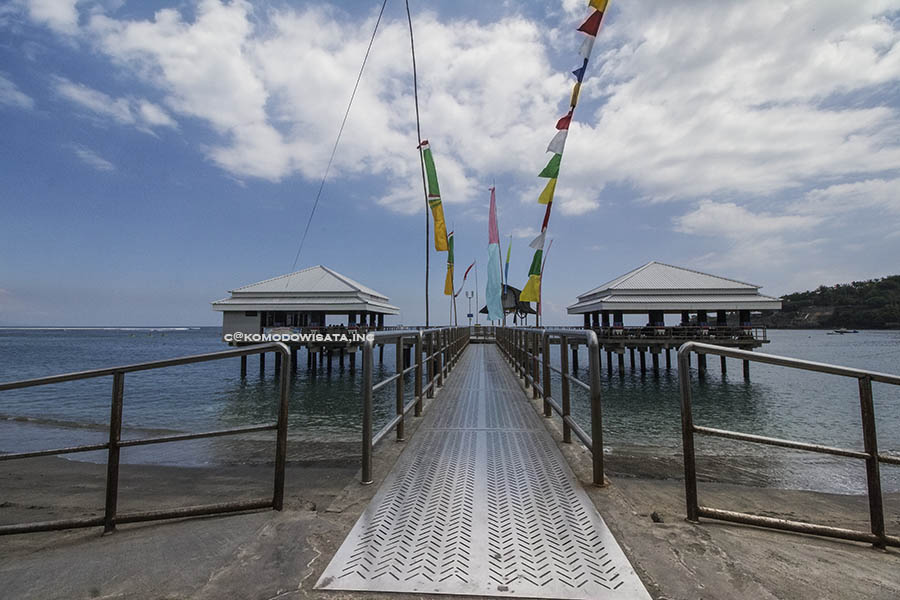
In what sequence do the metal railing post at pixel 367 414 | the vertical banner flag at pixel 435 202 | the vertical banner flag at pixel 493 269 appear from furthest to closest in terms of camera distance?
1. the vertical banner flag at pixel 493 269
2. the vertical banner flag at pixel 435 202
3. the metal railing post at pixel 367 414

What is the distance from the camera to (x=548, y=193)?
28.3 feet

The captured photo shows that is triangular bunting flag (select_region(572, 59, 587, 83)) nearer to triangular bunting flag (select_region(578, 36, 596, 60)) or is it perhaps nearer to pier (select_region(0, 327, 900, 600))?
triangular bunting flag (select_region(578, 36, 596, 60))

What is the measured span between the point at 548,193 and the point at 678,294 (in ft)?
74.5

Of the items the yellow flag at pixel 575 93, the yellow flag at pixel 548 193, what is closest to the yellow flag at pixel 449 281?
the yellow flag at pixel 548 193

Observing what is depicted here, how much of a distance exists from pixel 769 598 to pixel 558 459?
1894 millimetres

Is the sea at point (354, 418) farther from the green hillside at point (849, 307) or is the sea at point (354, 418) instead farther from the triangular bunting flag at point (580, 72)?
the green hillside at point (849, 307)

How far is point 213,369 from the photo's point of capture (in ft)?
109

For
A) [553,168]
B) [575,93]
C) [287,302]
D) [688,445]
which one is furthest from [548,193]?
[287,302]

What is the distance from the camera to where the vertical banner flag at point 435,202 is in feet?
46.4

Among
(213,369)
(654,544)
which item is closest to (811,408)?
(654,544)

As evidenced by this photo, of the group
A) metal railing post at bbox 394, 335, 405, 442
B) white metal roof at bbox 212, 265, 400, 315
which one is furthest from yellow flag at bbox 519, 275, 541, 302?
white metal roof at bbox 212, 265, 400, 315

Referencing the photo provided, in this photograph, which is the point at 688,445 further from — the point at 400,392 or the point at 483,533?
the point at 400,392

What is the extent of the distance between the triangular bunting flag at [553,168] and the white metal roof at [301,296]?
19897mm

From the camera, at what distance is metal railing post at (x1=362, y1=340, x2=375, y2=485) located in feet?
10.1
